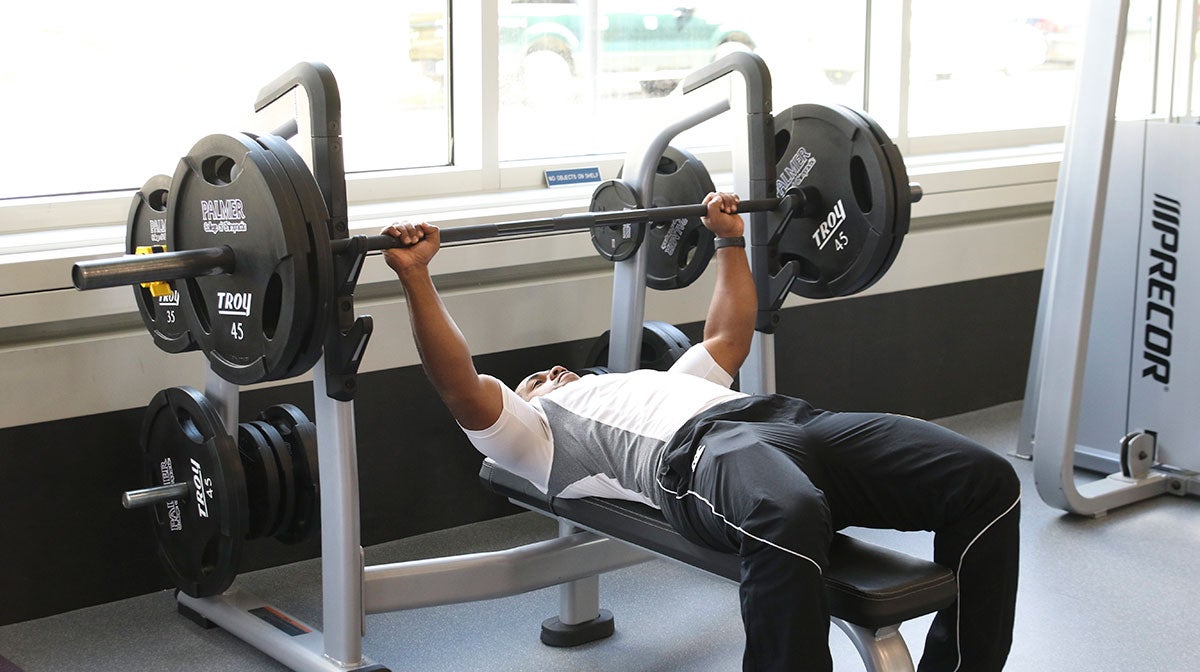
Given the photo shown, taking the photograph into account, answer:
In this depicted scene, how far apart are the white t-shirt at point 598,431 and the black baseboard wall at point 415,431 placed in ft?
2.91

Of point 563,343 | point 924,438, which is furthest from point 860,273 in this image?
point 563,343

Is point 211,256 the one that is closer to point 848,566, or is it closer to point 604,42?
point 848,566

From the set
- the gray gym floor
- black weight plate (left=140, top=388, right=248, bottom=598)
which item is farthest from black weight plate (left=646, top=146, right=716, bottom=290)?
black weight plate (left=140, top=388, right=248, bottom=598)

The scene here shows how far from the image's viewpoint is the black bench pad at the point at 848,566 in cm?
190

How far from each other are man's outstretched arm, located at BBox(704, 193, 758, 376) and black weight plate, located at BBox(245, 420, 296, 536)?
90 cm

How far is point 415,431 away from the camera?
333cm

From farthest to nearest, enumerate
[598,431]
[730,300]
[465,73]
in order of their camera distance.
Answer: [465,73], [730,300], [598,431]

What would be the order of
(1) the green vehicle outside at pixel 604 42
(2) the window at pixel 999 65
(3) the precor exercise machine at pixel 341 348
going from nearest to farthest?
1. (3) the precor exercise machine at pixel 341 348
2. (1) the green vehicle outside at pixel 604 42
3. (2) the window at pixel 999 65

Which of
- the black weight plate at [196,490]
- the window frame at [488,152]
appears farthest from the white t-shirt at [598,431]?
the window frame at [488,152]

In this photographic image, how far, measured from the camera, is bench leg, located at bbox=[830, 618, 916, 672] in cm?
194

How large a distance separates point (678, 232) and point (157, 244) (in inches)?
45.5

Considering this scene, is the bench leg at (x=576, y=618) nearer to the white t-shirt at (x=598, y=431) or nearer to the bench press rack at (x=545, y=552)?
the bench press rack at (x=545, y=552)

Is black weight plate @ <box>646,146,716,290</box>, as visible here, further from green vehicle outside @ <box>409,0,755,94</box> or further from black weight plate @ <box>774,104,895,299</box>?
green vehicle outside @ <box>409,0,755,94</box>

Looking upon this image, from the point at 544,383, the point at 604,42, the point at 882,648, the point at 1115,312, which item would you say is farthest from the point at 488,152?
the point at 882,648
